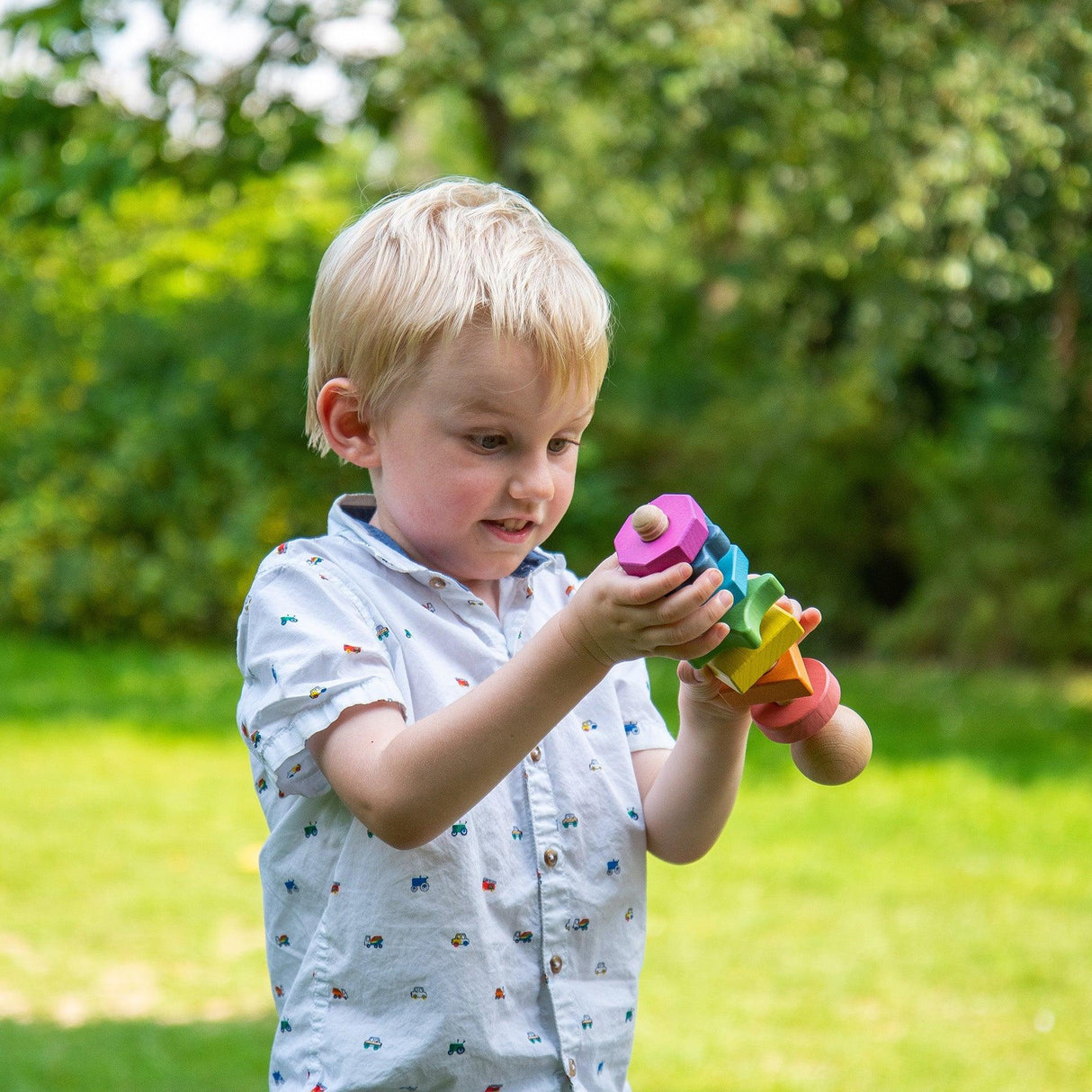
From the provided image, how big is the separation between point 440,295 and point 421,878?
0.68m

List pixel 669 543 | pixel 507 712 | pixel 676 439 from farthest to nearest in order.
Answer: pixel 676 439 → pixel 507 712 → pixel 669 543

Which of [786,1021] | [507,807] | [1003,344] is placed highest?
[1003,344]

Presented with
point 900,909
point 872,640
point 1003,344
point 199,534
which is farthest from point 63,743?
point 1003,344

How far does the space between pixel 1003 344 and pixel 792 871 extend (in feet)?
17.9

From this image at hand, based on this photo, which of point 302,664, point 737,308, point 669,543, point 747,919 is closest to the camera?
point 669,543

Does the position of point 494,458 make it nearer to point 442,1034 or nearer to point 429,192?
point 429,192

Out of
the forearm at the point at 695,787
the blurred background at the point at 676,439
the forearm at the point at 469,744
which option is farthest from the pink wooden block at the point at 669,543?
the blurred background at the point at 676,439

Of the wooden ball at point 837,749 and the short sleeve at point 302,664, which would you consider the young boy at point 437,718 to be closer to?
the short sleeve at point 302,664

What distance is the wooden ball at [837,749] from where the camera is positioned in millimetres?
1655

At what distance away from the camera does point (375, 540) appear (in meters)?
1.76

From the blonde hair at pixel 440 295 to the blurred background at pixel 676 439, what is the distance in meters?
0.40

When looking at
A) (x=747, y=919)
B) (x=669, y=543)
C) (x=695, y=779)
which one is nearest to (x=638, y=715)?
(x=695, y=779)

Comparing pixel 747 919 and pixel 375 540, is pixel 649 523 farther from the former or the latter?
pixel 747 919

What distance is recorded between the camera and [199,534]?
33.2 ft
